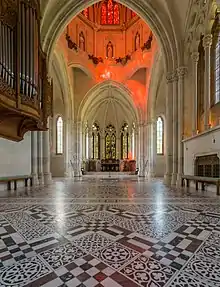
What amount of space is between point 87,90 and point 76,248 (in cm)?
1876

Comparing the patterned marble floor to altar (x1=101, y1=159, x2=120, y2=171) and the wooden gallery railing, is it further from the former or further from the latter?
altar (x1=101, y1=159, x2=120, y2=171)

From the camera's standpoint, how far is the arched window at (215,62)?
25.2 feet

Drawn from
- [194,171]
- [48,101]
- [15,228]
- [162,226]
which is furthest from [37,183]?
[162,226]

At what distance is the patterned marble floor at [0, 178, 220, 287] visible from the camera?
5.43 feet

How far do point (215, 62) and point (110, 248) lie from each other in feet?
26.3

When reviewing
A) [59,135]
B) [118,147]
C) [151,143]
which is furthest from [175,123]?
[118,147]

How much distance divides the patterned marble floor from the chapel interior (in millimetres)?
14

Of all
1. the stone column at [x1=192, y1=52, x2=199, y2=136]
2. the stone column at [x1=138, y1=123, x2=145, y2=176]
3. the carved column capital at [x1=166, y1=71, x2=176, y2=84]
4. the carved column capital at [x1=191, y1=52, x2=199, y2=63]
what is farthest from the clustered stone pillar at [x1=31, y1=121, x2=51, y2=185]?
the stone column at [x1=138, y1=123, x2=145, y2=176]

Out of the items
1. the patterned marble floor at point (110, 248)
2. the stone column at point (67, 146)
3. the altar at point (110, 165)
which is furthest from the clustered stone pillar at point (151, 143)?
the patterned marble floor at point (110, 248)

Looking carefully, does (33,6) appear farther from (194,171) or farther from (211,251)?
(194,171)

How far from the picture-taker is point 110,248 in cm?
222

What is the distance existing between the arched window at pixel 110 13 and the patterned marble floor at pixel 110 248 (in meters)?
20.9

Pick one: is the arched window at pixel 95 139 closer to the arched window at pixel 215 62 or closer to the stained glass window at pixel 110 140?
the stained glass window at pixel 110 140

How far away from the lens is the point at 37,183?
9.52 m
